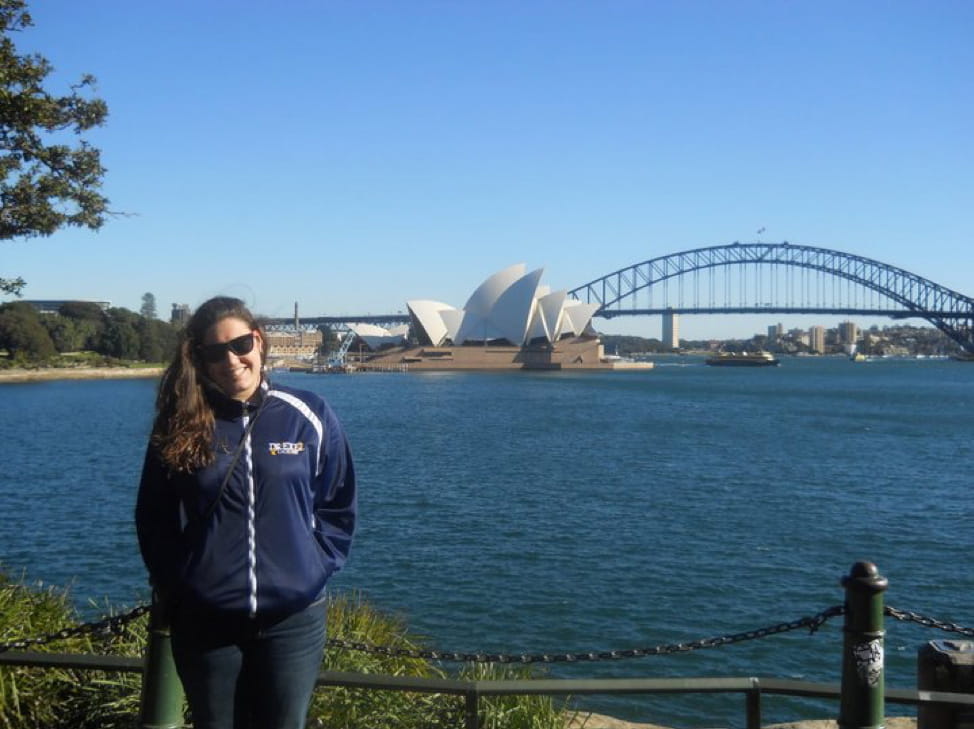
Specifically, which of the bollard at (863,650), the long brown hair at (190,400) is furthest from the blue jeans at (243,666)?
the bollard at (863,650)

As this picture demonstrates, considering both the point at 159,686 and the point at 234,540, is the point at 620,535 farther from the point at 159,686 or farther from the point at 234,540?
the point at 234,540

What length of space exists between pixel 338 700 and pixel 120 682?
0.89 meters

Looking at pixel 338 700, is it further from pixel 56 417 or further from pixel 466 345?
pixel 466 345

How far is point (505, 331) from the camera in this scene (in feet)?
334

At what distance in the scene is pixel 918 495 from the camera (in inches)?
757

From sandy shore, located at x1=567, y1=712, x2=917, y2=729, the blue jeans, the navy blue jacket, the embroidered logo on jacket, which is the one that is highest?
the embroidered logo on jacket

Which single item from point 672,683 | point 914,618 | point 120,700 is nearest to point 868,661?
point 914,618

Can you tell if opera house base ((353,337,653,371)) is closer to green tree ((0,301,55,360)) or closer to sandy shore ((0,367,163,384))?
sandy shore ((0,367,163,384))

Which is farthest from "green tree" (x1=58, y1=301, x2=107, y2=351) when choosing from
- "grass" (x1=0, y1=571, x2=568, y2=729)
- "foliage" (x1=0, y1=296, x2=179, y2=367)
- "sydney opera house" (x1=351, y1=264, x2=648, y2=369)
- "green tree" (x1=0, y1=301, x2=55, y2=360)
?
"grass" (x1=0, y1=571, x2=568, y2=729)

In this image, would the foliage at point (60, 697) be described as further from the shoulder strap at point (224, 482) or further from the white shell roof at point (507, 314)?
the white shell roof at point (507, 314)

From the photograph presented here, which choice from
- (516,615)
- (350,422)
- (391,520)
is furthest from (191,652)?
(350,422)

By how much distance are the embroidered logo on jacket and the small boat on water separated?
140 m

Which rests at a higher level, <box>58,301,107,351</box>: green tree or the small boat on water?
<box>58,301,107,351</box>: green tree

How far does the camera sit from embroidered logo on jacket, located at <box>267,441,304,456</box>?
246 centimetres
